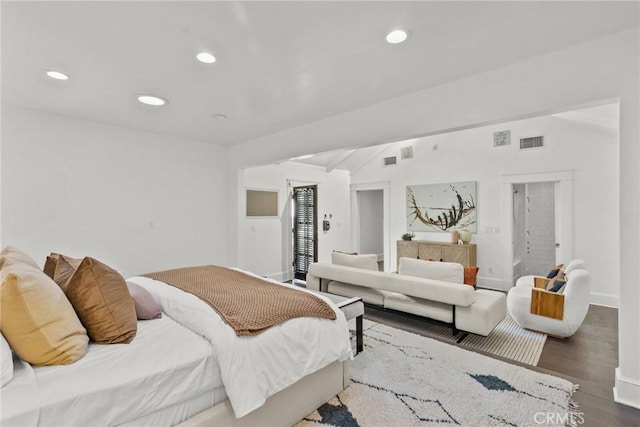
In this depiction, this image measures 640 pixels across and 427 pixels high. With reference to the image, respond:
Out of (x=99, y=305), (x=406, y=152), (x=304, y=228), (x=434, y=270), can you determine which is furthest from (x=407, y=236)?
(x=99, y=305)

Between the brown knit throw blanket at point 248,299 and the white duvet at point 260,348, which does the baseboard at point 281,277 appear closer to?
the brown knit throw blanket at point 248,299

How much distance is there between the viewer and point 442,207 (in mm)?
6141

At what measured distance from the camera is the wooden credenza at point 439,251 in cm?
546

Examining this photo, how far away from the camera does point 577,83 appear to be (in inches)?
83.2

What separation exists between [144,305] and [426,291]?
267 centimetres

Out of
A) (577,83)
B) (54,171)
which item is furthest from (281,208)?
(577,83)

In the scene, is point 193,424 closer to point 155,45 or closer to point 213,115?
point 155,45

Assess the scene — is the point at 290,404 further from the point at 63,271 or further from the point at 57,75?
the point at 57,75

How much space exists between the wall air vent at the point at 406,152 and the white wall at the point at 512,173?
103 mm

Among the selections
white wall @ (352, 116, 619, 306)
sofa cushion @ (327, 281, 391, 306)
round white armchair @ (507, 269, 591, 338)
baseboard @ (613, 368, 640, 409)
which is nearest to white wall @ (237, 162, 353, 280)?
white wall @ (352, 116, 619, 306)

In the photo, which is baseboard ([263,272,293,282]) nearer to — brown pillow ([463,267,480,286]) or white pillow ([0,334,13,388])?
brown pillow ([463,267,480,286])

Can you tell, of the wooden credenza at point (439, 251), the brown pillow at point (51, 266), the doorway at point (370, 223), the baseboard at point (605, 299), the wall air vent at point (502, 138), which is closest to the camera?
the brown pillow at point (51, 266)

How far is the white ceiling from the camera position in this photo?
1.71 meters

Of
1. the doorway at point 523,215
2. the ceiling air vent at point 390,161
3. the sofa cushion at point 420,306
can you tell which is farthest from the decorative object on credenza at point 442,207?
the sofa cushion at point 420,306
